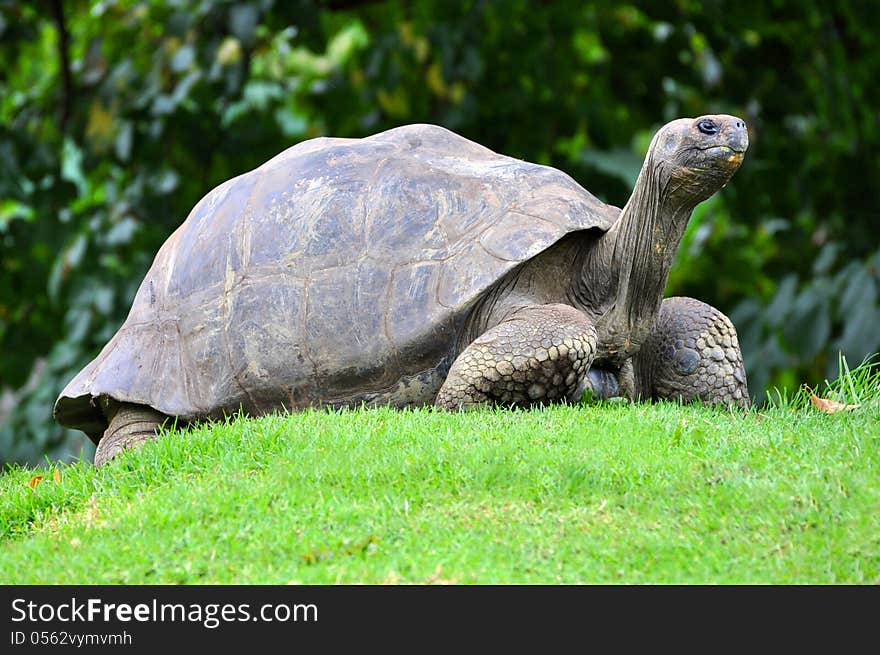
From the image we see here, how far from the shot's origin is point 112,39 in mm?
10672

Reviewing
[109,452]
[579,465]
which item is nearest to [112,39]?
[109,452]

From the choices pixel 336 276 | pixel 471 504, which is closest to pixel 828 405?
pixel 471 504

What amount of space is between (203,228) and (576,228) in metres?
2.06

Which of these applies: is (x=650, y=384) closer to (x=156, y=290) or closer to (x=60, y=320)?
(x=156, y=290)

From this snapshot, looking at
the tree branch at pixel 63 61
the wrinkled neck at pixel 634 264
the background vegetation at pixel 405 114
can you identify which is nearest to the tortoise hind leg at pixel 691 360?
the wrinkled neck at pixel 634 264

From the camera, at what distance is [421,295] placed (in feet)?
19.7

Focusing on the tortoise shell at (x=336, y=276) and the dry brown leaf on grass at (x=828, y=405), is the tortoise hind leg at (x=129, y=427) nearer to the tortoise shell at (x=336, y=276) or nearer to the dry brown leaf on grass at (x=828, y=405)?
the tortoise shell at (x=336, y=276)

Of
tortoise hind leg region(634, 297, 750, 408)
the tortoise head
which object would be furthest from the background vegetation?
the tortoise head

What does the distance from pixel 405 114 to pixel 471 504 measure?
6961 mm

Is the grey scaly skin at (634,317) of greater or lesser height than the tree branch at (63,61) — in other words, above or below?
below

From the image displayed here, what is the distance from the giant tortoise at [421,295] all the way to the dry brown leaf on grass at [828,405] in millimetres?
733

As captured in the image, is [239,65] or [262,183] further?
[239,65]

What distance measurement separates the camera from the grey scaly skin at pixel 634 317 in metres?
5.83

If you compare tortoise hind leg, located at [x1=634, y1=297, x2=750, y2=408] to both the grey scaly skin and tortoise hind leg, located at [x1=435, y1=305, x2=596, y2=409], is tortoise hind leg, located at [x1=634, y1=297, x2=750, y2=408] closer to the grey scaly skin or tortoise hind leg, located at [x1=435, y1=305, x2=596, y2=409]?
the grey scaly skin
